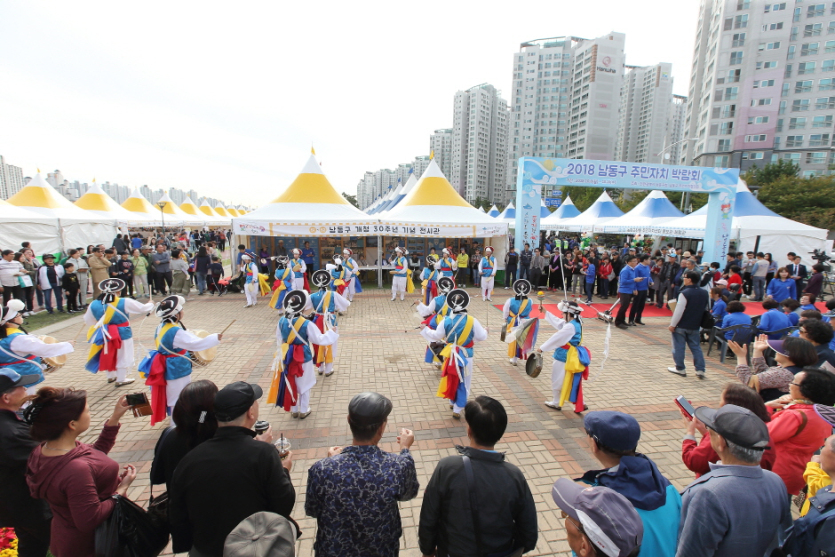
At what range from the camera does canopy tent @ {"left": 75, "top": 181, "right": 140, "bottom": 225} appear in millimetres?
19344

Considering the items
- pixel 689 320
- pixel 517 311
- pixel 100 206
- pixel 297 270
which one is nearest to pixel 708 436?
pixel 517 311

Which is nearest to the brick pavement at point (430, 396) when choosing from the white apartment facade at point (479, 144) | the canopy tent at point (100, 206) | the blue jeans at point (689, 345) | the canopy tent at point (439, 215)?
the blue jeans at point (689, 345)

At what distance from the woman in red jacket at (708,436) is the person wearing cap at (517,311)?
4038mm

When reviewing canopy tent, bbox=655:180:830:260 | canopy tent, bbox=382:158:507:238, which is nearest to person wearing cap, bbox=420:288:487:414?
canopy tent, bbox=382:158:507:238

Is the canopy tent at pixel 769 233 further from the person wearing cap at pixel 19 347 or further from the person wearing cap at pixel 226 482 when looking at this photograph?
the person wearing cap at pixel 19 347

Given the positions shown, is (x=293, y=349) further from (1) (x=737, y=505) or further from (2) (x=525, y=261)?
(2) (x=525, y=261)

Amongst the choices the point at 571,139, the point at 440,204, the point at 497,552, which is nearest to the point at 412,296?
the point at 440,204

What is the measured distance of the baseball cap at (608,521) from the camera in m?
1.43

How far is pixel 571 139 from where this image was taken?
3196 inches

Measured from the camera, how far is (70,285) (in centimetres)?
1020

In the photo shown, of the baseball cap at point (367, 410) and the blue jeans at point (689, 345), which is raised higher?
the baseball cap at point (367, 410)

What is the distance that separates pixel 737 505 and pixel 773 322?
499 cm

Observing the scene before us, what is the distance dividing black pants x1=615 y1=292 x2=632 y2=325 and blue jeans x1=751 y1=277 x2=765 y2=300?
6.39 m

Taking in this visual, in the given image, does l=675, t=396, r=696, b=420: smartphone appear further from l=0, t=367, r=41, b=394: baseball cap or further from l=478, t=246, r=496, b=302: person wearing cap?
l=478, t=246, r=496, b=302: person wearing cap
